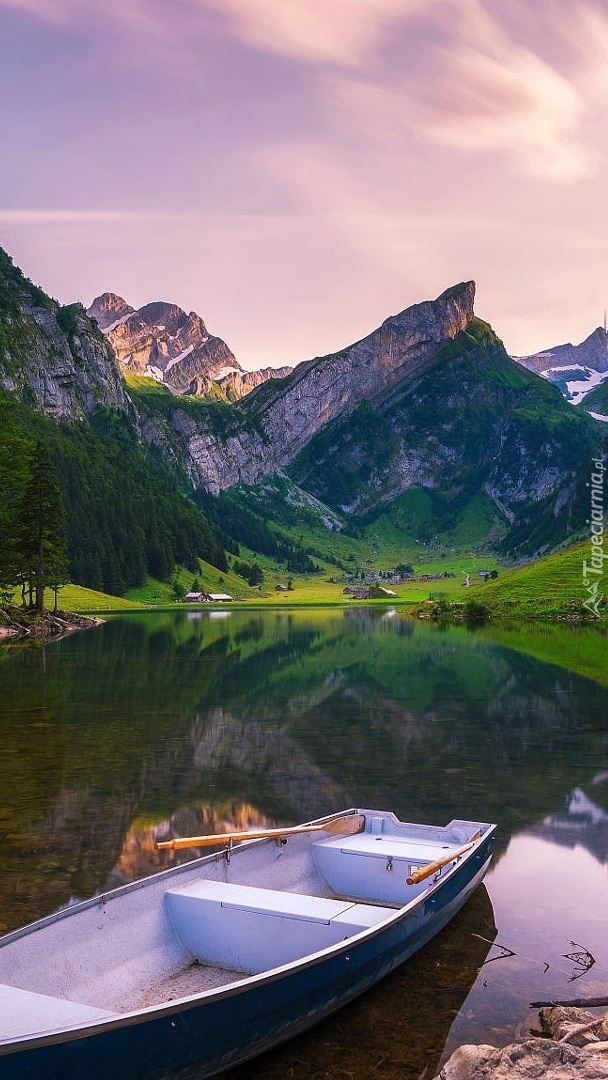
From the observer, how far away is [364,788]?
2716cm

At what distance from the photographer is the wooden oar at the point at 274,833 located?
51.5ft

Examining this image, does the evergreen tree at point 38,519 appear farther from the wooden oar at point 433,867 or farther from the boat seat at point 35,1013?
the boat seat at point 35,1013

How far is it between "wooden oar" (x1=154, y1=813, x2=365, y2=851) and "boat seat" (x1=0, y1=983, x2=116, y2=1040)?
14.1 ft

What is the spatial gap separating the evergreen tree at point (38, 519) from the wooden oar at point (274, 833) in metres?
85.4

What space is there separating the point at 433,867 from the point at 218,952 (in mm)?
4290

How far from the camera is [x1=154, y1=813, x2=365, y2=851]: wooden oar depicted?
51.5 feet

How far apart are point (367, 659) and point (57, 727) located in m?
38.8

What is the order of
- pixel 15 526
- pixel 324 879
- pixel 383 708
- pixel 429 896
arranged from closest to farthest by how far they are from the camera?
pixel 429 896 < pixel 324 879 < pixel 383 708 < pixel 15 526

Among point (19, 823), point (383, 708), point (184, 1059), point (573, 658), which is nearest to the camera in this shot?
point (184, 1059)

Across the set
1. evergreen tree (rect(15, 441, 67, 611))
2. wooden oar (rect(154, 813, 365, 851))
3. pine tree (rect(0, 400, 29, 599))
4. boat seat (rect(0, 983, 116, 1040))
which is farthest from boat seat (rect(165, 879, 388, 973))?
evergreen tree (rect(15, 441, 67, 611))

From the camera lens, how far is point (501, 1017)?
13.0 m

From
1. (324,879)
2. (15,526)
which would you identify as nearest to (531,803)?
(324,879)

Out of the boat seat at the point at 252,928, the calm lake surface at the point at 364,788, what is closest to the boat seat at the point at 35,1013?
A: the calm lake surface at the point at 364,788

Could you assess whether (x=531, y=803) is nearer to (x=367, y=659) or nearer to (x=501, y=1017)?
(x=501, y=1017)
